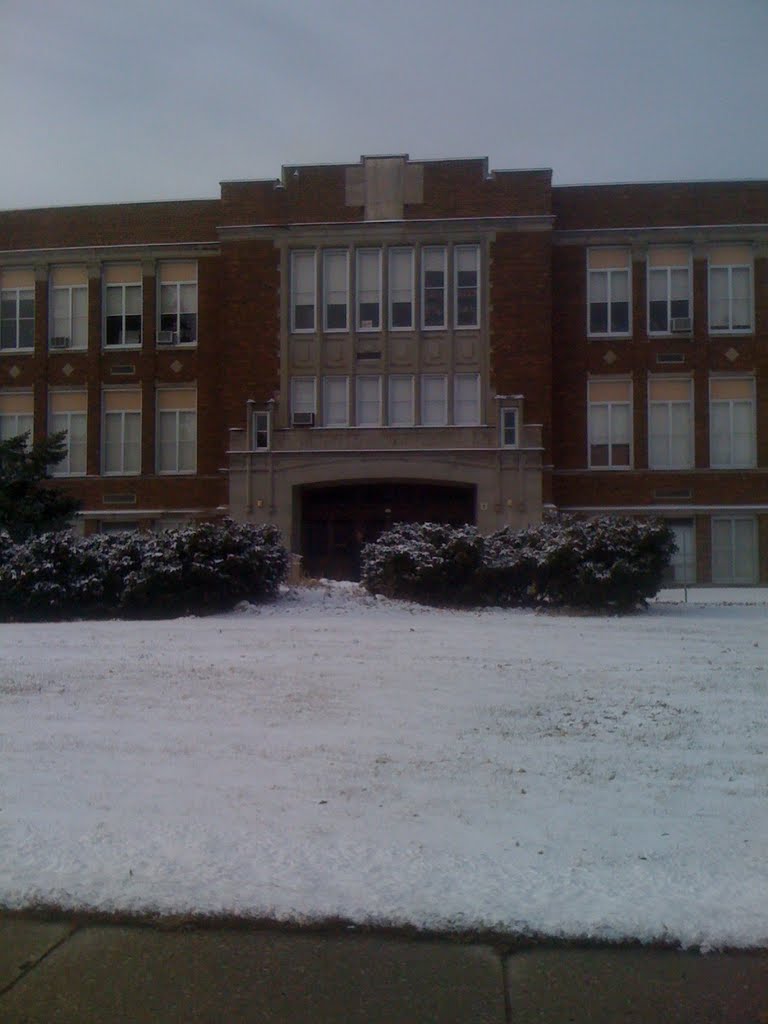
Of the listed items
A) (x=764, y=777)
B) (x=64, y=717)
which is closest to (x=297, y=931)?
(x=764, y=777)

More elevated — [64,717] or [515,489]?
[515,489]

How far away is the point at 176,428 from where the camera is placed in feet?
112

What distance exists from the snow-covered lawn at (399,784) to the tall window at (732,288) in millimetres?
22398

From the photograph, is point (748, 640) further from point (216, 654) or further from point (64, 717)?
point (64, 717)

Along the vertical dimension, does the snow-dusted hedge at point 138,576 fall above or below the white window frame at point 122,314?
below

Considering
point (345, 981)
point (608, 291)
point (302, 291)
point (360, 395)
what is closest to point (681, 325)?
point (608, 291)

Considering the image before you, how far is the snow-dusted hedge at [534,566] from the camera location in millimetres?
16922

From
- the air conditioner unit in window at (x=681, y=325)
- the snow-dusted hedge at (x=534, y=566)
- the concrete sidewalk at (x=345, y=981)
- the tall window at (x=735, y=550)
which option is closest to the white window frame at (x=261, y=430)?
the air conditioner unit in window at (x=681, y=325)

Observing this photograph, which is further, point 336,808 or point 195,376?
point 195,376

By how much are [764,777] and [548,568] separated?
9901 mm

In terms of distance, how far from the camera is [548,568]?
56.1 ft

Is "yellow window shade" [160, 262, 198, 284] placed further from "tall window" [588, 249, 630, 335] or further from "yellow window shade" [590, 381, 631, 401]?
"yellow window shade" [590, 381, 631, 401]

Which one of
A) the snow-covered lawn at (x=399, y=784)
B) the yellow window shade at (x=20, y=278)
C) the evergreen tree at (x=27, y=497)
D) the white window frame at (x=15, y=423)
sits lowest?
the snow-covered lawn at (x=399, y=784)

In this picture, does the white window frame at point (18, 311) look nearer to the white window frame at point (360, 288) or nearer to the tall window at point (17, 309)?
the tall window at point (17, 309)
